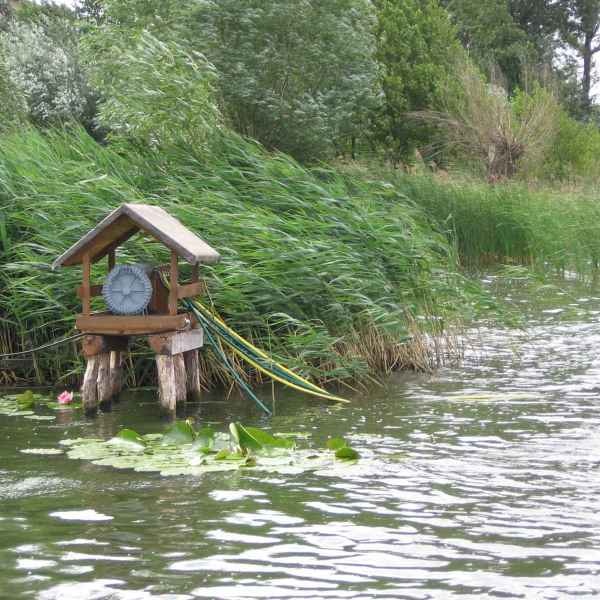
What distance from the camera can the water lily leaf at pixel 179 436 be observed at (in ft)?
24.8

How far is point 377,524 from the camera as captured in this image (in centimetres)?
571

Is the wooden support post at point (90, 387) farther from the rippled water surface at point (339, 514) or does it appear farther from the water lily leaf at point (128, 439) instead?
the water lily leaf at point (128, 439)

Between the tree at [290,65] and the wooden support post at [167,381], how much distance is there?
16.1m

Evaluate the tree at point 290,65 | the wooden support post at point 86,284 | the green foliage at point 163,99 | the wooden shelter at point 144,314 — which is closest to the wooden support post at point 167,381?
the wooden shelter at point 144,314

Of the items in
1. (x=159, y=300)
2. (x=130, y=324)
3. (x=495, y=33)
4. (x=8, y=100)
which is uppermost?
(x=495, y=33)

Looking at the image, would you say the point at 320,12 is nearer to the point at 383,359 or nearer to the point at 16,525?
the point at 383,359

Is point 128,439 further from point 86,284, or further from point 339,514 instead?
point 339,514

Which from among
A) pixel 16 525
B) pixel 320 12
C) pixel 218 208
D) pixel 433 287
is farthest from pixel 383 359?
pixel 320 12

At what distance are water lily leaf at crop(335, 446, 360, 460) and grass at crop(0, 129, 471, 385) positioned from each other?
237 centimetres

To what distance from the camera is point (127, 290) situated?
866 centimetres

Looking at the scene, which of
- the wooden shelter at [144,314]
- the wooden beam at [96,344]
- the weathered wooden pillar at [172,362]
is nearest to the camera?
Answer: the wooden shelter at [144,314]

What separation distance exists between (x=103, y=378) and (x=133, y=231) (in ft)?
4.01

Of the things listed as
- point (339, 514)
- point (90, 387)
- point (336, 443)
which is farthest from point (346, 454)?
point (90, 387)

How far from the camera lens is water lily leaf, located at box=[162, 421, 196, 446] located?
24.8 feet
